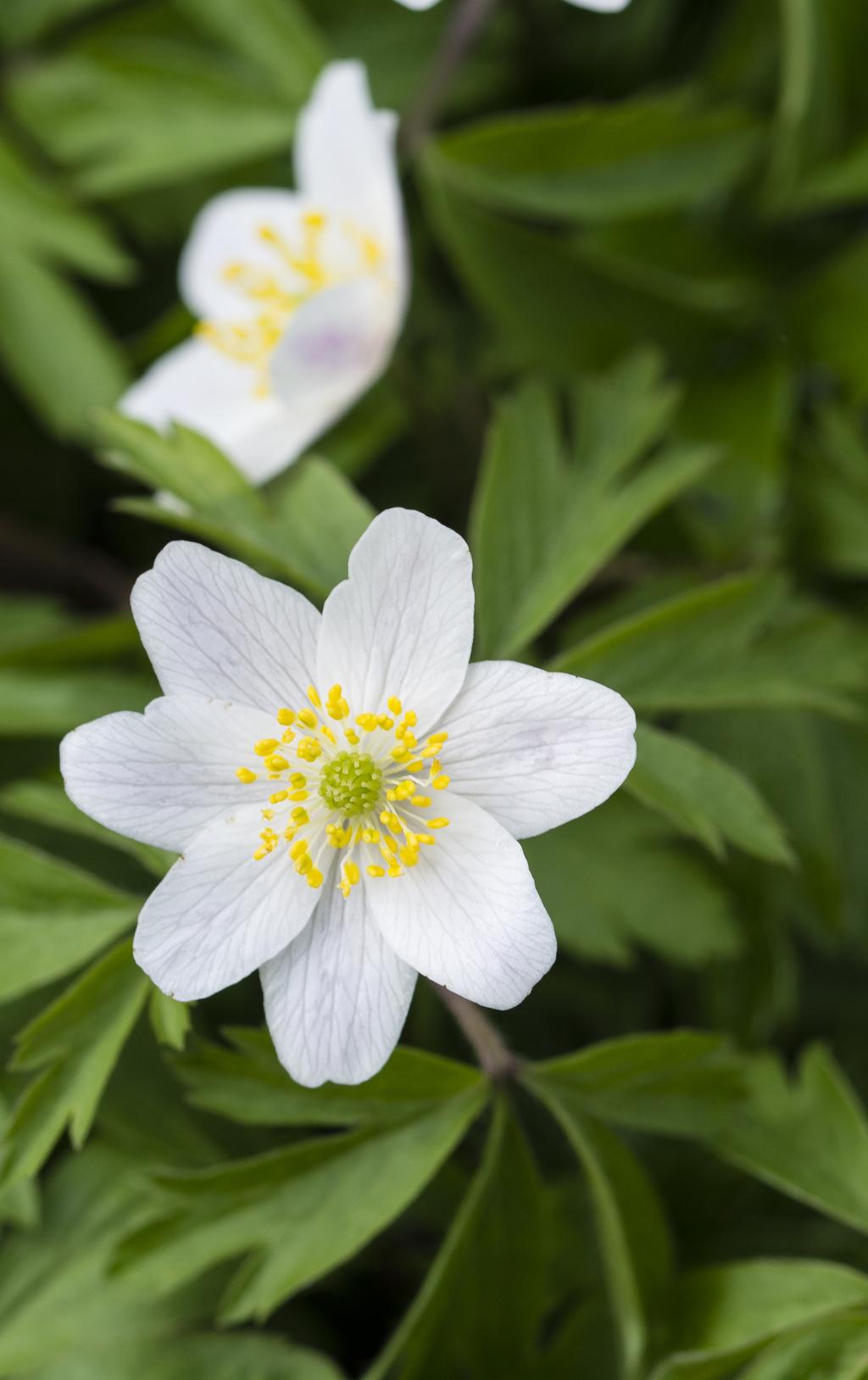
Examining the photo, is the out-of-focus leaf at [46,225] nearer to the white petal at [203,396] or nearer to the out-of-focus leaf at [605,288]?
the white petal at [203,396]

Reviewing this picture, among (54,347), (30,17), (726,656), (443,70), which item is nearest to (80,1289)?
(726,656)

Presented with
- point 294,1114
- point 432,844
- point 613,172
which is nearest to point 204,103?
point 613,172

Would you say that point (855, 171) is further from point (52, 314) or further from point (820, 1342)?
point (820, 1342)

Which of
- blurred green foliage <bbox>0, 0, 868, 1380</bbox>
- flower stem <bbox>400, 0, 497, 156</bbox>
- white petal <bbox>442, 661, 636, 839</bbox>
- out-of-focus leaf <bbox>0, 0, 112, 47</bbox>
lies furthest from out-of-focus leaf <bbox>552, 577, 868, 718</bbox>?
out-of-focus leaf <bbox>0, 0, 112, 47</bbox>

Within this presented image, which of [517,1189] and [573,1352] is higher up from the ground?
[517,1189]

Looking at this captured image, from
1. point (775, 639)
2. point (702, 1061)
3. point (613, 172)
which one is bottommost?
point (702, 1061)

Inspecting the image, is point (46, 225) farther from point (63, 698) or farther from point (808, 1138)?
point (808, 1138)

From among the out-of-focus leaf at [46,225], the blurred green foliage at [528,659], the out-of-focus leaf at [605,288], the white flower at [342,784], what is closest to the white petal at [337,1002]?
the white flower at [342,784]

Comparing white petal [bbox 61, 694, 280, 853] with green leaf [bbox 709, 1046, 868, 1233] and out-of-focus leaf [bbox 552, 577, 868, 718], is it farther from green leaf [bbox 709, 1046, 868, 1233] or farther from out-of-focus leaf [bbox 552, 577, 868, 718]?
green leaf [bbox 709, 1046, 868, 1233]
